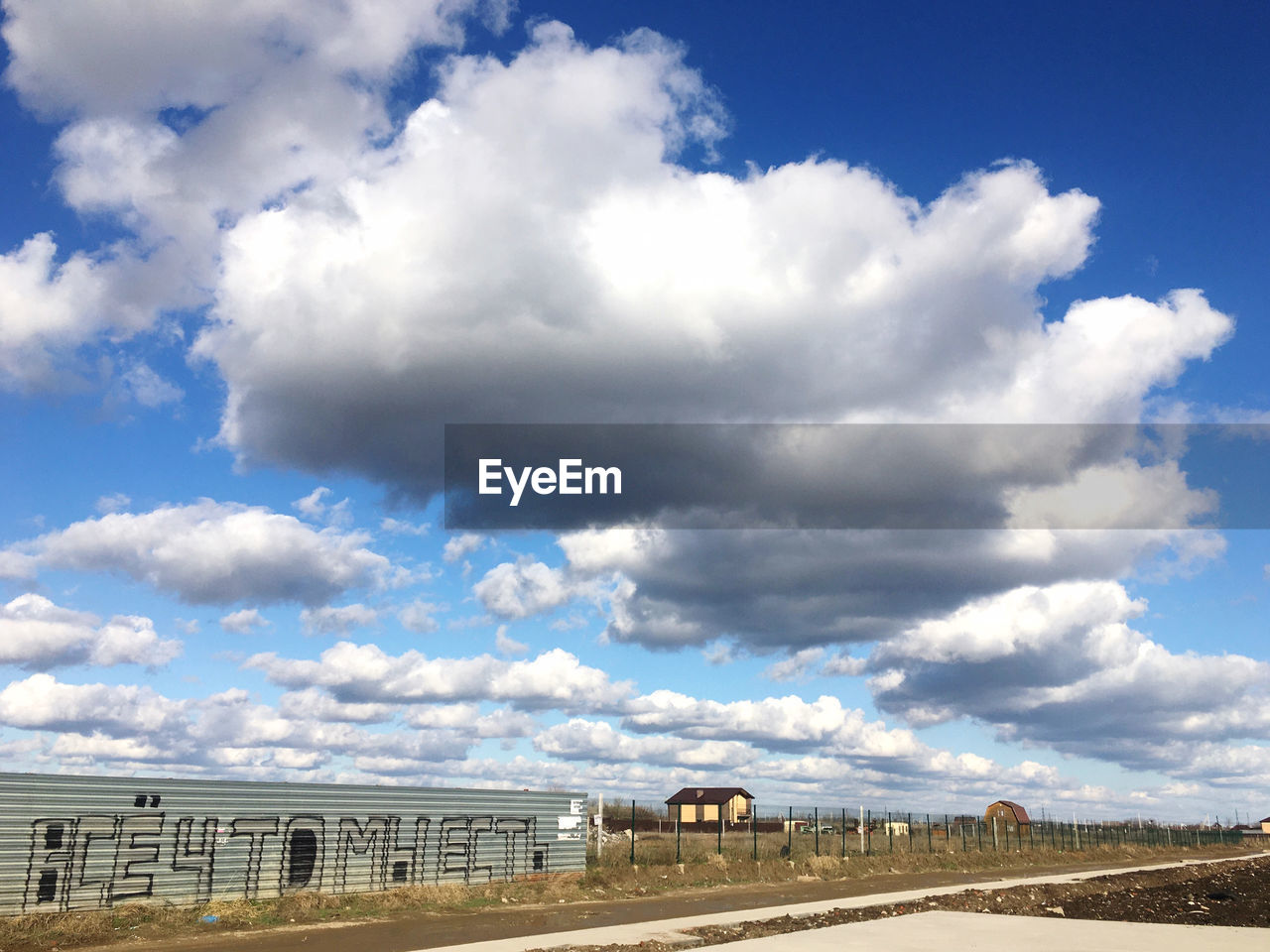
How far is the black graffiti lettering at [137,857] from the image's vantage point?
858 inches

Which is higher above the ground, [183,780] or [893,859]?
[183,780]

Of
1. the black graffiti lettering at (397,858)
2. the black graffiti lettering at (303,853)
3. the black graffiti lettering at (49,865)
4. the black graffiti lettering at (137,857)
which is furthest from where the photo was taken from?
the black graffiti lettering at (397,858)

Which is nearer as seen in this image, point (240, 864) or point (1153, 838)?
point (240, 864)

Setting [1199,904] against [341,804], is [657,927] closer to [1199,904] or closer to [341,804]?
[341,804]

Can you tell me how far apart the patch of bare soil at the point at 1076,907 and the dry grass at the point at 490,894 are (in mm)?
8756

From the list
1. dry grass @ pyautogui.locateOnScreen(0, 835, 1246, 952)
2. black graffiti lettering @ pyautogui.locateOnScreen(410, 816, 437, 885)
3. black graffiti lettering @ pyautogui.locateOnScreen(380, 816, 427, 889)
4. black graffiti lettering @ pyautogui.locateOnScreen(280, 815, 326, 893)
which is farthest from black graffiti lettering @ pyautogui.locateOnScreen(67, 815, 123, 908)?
black graffiti lettering @ pyautogui.locateOnScreen(410, 816, 437, 885)

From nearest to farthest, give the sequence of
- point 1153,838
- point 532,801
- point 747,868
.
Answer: point 532,801 → point 747,868 → point 1153,838

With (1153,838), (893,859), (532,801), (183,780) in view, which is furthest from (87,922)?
(1153,838)

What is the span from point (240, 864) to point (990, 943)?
57.7ft

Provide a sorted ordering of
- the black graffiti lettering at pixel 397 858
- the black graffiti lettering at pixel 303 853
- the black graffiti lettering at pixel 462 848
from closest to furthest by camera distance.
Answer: the black graffiti lettering at pixel 303 853 → the black graffiti lettering at pixel 397 858 → the black graffiti lettering at pixel 462 848

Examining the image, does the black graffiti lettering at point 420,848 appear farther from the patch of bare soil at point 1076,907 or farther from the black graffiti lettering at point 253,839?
the patch of bare soil at point 1076,907

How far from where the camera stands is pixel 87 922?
20.1 m

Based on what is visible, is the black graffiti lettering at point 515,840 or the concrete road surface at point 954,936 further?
the black graffiti lettering at point 515,840

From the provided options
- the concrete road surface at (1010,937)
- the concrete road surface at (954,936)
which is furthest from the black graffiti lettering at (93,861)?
the concrete road surface at (1010,937)
